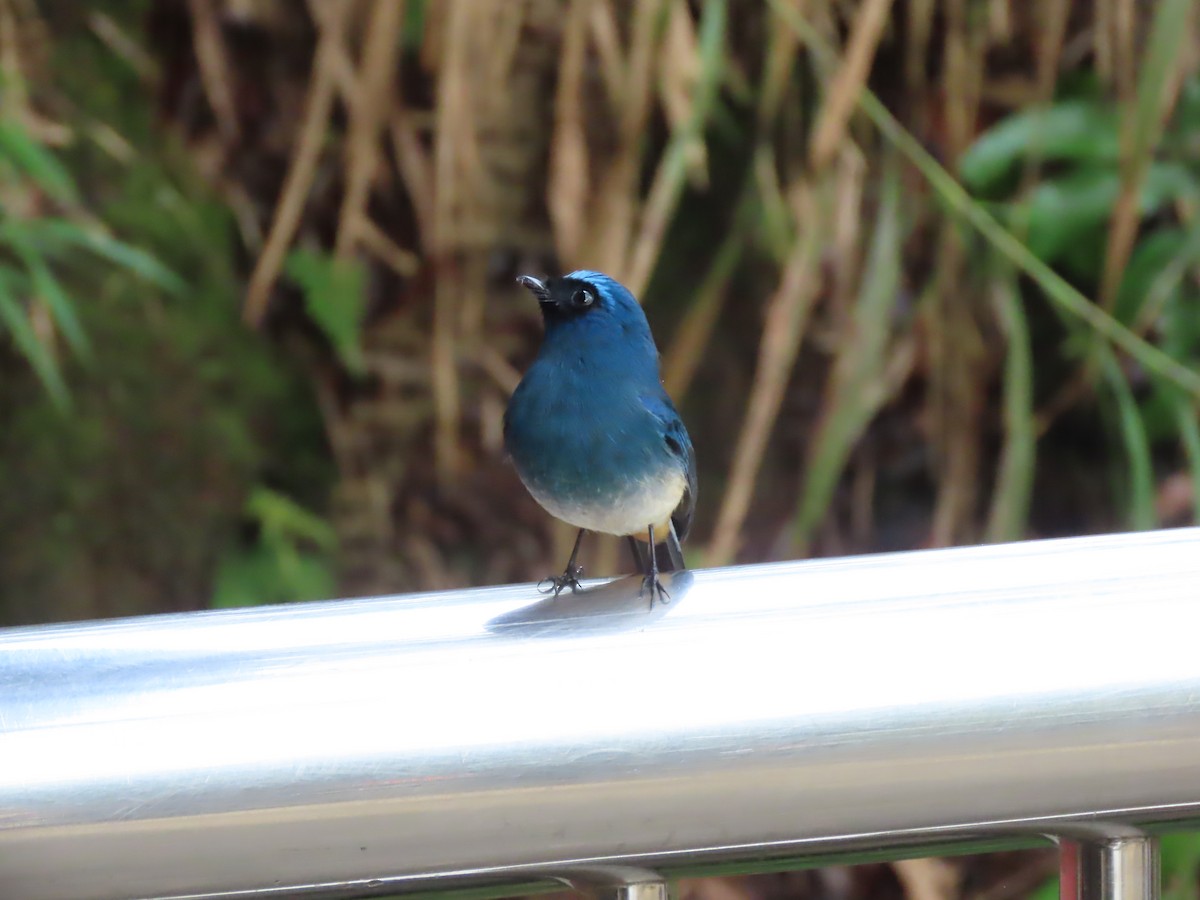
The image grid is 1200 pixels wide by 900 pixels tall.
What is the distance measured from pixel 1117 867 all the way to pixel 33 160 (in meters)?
1.44

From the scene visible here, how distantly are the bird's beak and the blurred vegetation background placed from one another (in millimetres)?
912

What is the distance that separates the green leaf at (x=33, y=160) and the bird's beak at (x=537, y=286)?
98cm

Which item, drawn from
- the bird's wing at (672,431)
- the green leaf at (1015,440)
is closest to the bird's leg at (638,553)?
the bird's wing at (672,431)

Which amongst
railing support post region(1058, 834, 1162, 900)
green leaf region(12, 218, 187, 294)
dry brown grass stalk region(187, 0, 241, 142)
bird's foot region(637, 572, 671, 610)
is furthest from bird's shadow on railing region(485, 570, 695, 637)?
dry brown grass stalk region(187, 0, 241, 142)

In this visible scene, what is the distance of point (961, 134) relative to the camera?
1.79 m

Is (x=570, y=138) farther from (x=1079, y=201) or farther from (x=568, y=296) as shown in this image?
(x=568, y=296)

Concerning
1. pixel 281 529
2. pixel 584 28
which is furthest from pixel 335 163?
pixel 281 529

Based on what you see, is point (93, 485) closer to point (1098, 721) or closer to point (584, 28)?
point (584, 28)

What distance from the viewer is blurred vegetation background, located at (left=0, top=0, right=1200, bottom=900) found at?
170 centimetres

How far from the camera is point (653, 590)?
0.43 m

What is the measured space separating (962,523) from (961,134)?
56cm

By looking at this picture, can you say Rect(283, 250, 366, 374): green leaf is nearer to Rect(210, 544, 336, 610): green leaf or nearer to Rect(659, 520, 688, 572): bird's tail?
Rect(210, 544, 336, 610): green leaf

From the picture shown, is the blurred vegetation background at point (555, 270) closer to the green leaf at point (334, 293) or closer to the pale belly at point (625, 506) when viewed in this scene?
the green leaf at point (334, 293)

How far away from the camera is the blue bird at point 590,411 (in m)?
0.76
